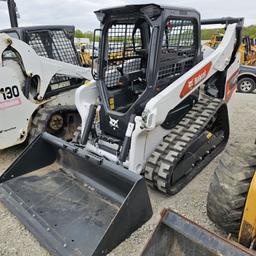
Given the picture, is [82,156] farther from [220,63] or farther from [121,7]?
[220,63]

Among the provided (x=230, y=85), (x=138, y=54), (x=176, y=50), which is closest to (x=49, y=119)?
(x=138, y=54)

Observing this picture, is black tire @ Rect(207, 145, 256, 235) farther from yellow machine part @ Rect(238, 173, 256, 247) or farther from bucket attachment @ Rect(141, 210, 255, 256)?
bucket attachment @ Rect(141, 210, 255, 256)

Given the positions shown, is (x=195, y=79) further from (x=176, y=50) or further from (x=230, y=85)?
(x=230, y=85)

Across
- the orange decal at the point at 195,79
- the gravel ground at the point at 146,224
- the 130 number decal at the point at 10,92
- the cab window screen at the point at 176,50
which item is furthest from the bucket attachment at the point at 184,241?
the 130 number decal at the point at 10,92

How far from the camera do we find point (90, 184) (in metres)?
3.12

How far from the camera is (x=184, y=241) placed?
208 cm

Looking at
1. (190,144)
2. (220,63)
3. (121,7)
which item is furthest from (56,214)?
(220,63)

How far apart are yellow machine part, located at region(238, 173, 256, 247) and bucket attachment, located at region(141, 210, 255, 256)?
33 cm

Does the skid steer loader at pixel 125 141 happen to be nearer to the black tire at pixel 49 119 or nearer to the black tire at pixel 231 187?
the black tire at pixel 231 187

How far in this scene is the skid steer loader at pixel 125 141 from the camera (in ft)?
8.57

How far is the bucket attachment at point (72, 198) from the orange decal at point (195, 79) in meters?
1.23

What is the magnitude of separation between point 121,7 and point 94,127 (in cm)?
142

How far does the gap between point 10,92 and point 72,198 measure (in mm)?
1885

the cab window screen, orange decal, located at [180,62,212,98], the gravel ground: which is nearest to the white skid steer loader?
the gravel ground
